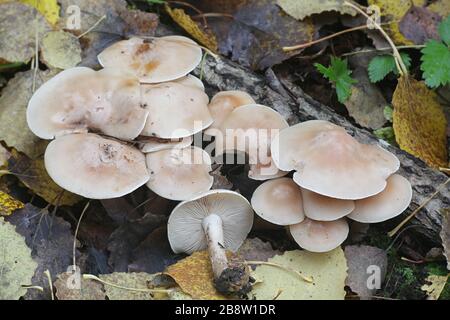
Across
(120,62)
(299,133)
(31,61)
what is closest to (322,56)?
(299,133)

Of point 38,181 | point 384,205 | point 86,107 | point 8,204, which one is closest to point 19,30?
point 86,107

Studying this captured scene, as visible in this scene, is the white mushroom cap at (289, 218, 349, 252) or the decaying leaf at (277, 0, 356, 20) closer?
the white mushroom cap at (289, 218, 349, 252)

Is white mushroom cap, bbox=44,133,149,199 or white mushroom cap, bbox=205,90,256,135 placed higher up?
white mushroom cap, bbox=205,90,256,135

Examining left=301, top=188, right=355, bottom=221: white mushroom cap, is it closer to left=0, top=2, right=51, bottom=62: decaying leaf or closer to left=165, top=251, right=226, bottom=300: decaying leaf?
left=165, top=251, right=226, bottom=300: decaying leaf

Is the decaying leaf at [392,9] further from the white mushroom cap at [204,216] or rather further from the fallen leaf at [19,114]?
the fallen leaf at [19,114]

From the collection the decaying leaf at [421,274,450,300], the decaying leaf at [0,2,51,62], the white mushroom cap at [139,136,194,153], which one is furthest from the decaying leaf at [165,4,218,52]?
the decaying leaf at [421,274,450,300]

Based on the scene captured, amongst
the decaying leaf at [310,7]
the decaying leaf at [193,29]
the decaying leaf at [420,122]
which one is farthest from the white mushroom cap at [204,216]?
the decaying leaf at [310,7]
